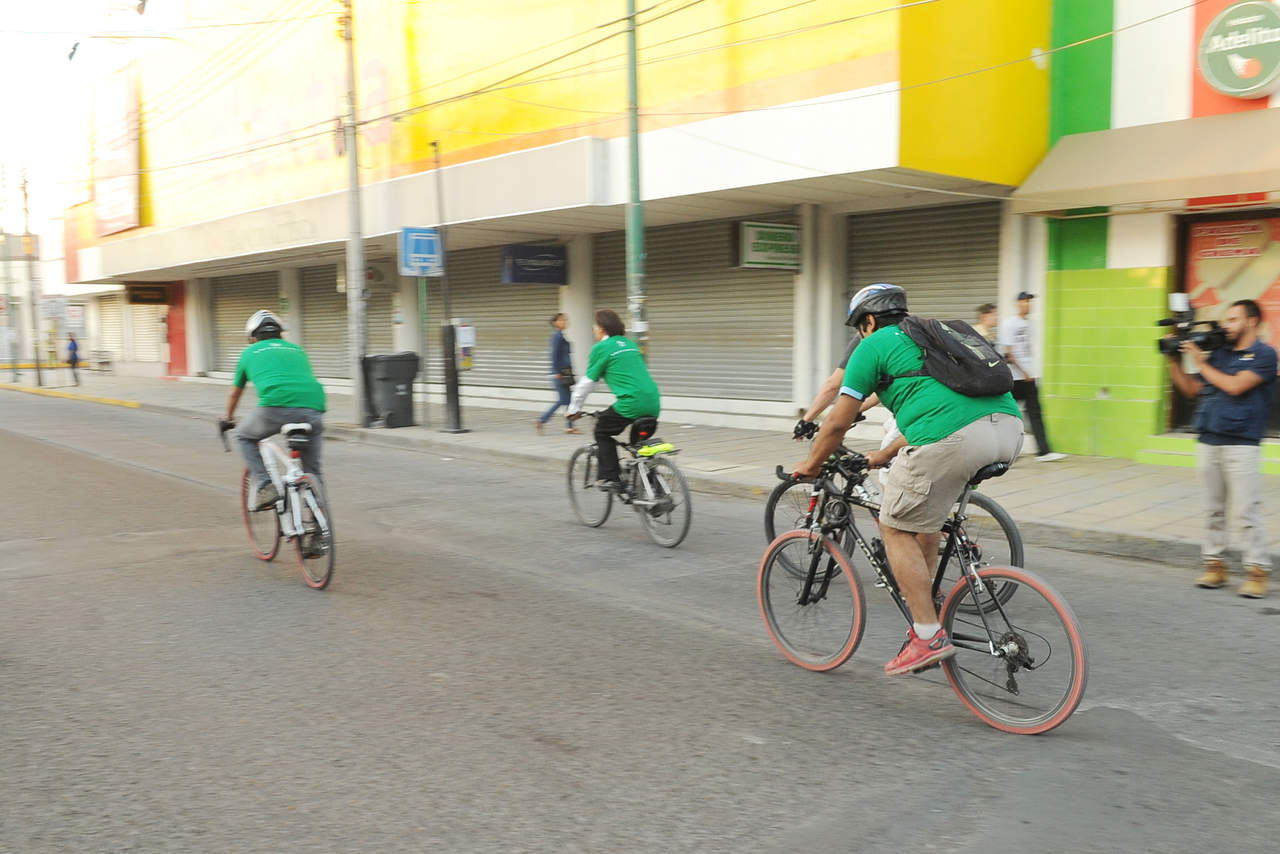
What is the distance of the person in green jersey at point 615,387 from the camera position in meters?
7.86

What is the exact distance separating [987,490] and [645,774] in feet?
22.8

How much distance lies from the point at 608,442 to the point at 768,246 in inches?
281

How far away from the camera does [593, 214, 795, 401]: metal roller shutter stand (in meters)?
15.6

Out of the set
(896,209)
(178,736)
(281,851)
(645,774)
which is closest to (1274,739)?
(645,774)

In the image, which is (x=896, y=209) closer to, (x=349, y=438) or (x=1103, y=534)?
(x=1103, y=534)

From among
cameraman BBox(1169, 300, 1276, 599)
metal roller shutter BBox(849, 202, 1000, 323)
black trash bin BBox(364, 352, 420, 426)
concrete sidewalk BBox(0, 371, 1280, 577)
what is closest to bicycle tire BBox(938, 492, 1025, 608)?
cameraman BBox(1169, 300, 1276, 599)

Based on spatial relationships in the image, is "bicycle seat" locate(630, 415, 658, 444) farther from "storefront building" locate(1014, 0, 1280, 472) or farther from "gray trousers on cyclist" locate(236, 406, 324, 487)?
"storefront building" locate(1014, 0, 1280, 472)

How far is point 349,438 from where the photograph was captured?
16375 millimetres

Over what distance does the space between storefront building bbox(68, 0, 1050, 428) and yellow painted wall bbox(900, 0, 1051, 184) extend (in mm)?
31

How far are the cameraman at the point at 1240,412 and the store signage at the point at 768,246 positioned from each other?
8235 millimetres

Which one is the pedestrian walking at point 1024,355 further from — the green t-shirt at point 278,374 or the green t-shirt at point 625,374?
the green t-shirt at point 278,374

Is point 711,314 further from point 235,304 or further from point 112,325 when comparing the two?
point 112,325

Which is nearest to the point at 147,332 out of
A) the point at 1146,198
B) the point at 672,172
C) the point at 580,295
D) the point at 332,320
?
the point at 332,320

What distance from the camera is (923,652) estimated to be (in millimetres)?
4180
